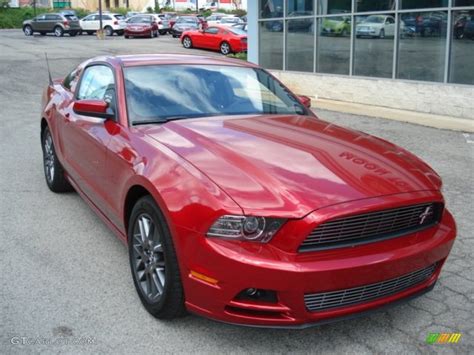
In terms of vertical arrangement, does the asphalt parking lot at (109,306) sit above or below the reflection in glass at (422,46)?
below

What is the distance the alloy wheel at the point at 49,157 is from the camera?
20.3 feet

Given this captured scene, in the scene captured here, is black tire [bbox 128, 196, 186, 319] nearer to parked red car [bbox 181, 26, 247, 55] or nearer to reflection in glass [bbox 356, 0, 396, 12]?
reflection in glass [bbox 356, 0, 396, 12]

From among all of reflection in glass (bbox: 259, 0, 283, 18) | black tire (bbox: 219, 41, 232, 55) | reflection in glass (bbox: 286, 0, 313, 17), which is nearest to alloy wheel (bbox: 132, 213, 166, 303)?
reflection in glass (bbox: 286, 0, 313, 17)

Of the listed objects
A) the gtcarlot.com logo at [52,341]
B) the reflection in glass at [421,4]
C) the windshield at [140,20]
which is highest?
the windshield at [140,20]

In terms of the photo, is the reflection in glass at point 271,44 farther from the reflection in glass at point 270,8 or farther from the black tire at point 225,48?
the black tire at point 225,48

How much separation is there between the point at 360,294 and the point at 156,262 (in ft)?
4.00

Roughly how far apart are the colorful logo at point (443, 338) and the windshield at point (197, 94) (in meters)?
2.16

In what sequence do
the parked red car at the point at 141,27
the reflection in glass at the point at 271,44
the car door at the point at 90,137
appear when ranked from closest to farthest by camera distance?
the car door at the point at 90,137, the reflection in glass at the point at 271,44, the parked red car at the point at 141,27

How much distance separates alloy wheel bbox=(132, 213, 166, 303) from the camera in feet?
11.1

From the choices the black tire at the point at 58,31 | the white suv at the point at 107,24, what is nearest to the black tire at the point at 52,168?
the white suv at the point at 107,24

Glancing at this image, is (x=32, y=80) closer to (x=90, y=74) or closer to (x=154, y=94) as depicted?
(x=90, y=74)

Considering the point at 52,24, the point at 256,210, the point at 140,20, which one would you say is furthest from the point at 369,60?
the point at 52,24

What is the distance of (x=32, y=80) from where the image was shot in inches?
671

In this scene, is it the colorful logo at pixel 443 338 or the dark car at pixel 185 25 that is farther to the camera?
the dark car at pixel 185 25
